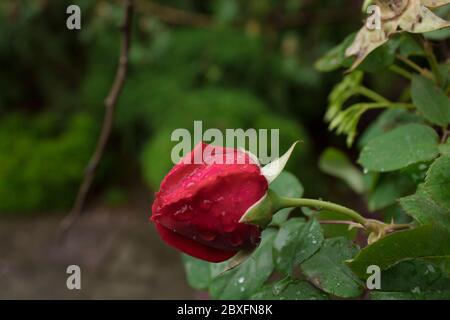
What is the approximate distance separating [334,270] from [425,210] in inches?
2.3

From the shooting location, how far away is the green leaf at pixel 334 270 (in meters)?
0.30

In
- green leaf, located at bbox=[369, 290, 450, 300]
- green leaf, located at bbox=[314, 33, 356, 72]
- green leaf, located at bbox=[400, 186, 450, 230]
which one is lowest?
green leaf, located at bbox=[369, 290, 450, 300]

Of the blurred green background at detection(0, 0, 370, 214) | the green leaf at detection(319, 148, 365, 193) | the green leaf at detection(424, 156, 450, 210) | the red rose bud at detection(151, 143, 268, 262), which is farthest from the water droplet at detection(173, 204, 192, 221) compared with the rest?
the blurred green background at detection(0, 0, 370, 214)

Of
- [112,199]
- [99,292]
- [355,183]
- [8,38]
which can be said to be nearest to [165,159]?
[99,292]

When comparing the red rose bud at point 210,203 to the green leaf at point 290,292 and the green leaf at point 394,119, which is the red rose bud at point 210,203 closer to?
the green leaf at point 290,292

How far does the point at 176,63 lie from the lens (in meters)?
2.25

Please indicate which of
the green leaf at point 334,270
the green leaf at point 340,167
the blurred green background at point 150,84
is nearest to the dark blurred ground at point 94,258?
the blurred green background at point 150,84

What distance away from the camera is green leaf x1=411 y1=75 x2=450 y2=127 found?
0.35 meters

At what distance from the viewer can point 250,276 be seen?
0.36 m

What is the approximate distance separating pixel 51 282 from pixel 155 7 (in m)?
0.91

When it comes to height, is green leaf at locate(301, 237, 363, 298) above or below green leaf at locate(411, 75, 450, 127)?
below

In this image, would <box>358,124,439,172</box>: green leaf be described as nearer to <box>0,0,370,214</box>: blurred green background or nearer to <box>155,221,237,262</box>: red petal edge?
<box>155,221,237,262</box>: red petal edge

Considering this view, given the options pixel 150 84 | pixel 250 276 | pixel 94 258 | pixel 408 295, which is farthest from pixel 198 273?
pixel 150 84

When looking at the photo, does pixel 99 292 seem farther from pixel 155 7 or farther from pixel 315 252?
pixel 315 252
